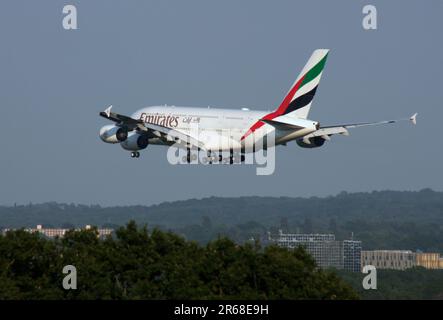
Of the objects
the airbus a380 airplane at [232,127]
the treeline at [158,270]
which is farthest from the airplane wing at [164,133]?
the treeline at [158,270]

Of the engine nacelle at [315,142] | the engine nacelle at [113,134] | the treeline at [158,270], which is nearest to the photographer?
the treeline at [158,270]

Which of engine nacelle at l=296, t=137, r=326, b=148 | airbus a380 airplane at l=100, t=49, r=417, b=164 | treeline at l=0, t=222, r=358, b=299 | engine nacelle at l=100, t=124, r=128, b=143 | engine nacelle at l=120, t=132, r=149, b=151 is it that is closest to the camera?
treeline at l=0, t=222, r=358, b=299

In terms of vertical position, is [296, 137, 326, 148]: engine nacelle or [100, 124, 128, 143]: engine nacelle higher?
[100, 124, 128, 143]: engine nacelle

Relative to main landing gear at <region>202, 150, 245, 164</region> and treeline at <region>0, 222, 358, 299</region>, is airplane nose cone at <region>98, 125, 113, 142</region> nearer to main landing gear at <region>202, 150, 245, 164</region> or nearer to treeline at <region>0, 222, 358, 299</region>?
main landing gear at <region>202, 150, 245, 164</region>

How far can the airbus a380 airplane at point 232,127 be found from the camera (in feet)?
401

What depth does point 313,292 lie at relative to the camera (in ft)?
275

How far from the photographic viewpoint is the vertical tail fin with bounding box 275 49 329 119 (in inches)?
4870

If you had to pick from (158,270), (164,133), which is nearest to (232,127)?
(164,133)

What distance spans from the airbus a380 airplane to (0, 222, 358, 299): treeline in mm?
27025

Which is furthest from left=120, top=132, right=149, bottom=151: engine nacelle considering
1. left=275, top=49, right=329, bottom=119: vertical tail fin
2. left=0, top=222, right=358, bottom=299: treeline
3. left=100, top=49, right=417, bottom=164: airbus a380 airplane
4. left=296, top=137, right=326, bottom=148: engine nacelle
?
left=0, top=222, right=358, bottom=299: treeline

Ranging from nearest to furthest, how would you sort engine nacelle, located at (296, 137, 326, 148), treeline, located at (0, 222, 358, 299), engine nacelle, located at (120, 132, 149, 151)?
treeline, located at (0, 222, 358, 299) < engine nacelle, located at (296, 137, 326, 148) < engine nacelle, located at (120, 132, 149, 151)

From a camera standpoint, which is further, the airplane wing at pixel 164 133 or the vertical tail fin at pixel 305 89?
the airplane wing at pixel 164 133

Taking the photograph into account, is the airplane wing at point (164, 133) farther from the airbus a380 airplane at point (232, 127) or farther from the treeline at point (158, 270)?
the treeline at point (158, 270)
